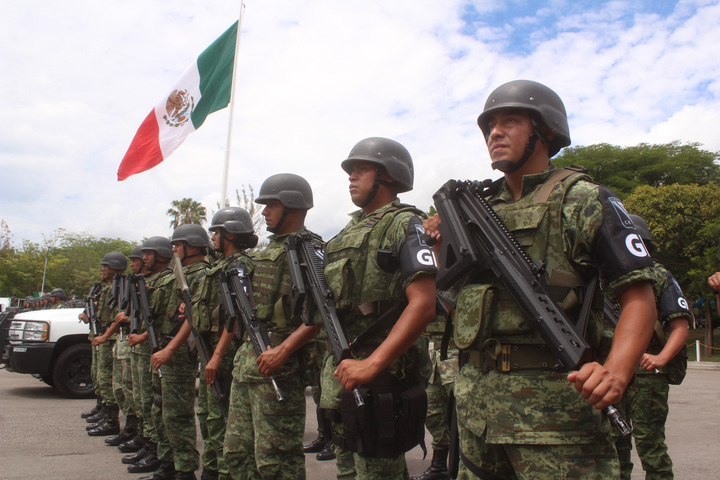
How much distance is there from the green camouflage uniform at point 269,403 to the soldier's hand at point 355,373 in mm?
1294

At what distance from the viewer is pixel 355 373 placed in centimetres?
265

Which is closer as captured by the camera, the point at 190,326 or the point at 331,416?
the point at 331,416

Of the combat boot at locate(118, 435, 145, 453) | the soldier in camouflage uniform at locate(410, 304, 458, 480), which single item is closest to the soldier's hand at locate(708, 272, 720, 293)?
the soldier in camouflage uniform at locate(410, 304, 458, 480)

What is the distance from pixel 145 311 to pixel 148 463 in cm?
161

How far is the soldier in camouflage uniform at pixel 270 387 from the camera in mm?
3770

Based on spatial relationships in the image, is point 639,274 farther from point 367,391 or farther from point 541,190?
point 367,391

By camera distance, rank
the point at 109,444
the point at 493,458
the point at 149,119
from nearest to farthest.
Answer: the point at 493,458, the point at 109,444, the point at 149,119

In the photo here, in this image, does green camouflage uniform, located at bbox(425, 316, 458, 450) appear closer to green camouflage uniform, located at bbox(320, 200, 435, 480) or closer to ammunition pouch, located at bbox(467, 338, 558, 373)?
green camouflage uniform, located at bbox(320, 200, 435, 480)

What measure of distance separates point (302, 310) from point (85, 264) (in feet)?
194

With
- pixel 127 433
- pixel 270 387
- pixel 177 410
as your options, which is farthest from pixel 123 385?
pixel 270 387

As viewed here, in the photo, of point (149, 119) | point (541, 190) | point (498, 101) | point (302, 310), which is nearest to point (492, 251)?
point (541, 190)

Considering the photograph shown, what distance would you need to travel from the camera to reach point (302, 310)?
11.8 feet

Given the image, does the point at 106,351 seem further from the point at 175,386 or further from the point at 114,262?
the point at 175,386

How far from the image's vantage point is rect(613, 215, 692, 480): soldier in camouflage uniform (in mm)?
4414
